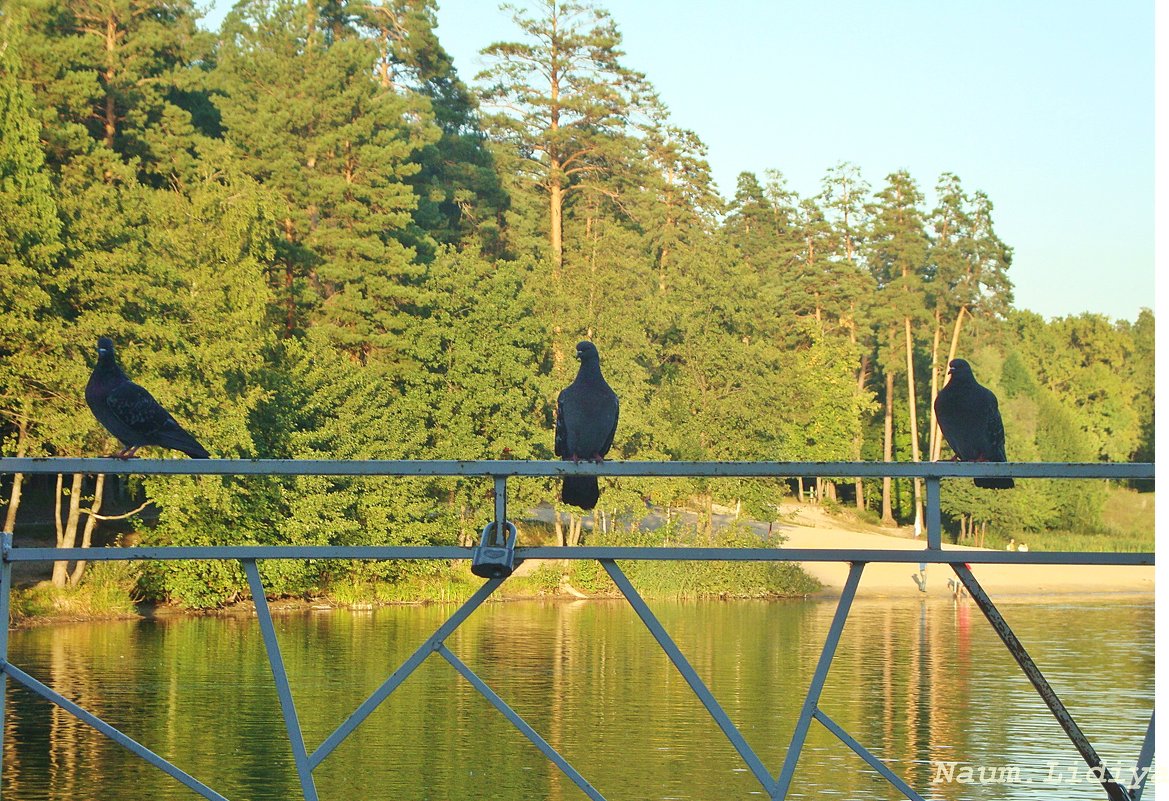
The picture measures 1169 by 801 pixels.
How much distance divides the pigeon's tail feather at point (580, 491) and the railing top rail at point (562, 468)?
2380mm

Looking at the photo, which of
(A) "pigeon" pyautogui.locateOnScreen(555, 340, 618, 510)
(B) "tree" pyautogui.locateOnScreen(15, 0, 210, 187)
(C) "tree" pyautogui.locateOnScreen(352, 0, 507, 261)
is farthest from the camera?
(C) "tree" pyautogui.locateOnScreen(352, 0, 507, 261)

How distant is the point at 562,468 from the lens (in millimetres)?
4344

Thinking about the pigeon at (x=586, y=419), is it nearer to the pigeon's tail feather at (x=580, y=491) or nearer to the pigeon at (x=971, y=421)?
the pigeon's tail feather at (x=580, y=491)

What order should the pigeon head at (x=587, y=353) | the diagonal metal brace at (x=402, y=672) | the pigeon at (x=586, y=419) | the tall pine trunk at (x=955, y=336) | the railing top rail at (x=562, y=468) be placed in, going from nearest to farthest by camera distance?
1. the railing top rail at (x=562, y=468)
2. the diagonal metal brace at (x=402, y=672)
3. the pigeon at (x=586, y=419)
4. the pigeon head at (x=587, y=353)
5. the tall pine trunk at (x=955, y=336)

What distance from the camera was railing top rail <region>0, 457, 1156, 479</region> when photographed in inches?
161

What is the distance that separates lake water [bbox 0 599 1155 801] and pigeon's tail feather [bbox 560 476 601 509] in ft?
31.7

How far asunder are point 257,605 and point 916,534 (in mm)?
58862

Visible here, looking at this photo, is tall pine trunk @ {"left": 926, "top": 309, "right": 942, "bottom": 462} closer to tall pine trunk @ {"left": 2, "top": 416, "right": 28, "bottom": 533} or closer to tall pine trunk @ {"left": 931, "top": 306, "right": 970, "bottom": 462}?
tall pine trunk @ {"left": 931, "top": 306, "right": 970, "bottom": 462}

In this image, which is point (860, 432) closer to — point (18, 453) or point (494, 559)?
point (18, 453)

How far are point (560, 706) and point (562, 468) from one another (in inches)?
720

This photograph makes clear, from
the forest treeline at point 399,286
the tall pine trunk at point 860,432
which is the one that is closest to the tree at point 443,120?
the forest treeline at point 399,286

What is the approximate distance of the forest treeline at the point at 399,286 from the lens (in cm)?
2923

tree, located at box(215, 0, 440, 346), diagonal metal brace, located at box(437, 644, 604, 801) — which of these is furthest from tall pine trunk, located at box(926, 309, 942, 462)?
diagonal metal brace, located at box(437, 644, 604, 801)

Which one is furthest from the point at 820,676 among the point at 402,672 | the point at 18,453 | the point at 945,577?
the point at 945,577
